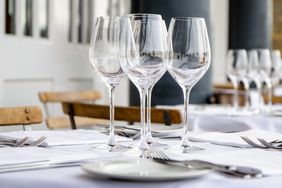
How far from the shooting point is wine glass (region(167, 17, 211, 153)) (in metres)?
1.30

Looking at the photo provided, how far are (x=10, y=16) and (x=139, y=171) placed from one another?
3.06m

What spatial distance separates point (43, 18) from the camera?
4410 millimetres

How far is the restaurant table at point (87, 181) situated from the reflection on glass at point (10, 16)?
295 centimetres

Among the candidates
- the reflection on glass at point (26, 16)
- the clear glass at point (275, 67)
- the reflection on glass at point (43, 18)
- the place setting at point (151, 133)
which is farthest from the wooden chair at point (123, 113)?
the reflection on glass at point (43, 18)

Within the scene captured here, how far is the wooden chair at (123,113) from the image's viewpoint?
2.22m

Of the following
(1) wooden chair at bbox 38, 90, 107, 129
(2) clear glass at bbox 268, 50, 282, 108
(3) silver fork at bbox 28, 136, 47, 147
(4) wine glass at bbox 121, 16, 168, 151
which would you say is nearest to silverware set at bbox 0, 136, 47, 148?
(3) silver fork at bbox 28, 136, 47, 147

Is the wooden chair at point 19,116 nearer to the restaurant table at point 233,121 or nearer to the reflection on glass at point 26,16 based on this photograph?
the restaurant table at point 233,121

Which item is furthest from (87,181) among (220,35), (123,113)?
(220,35)

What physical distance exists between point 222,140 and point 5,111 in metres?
0.84

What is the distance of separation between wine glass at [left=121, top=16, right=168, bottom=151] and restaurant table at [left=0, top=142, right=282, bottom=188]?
247 millimetres

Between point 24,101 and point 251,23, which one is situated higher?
point 251,23

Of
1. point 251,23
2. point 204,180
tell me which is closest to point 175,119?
point 204,180

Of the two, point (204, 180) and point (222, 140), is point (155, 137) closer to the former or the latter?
point (222, 140)

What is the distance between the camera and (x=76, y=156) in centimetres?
119
